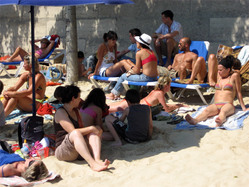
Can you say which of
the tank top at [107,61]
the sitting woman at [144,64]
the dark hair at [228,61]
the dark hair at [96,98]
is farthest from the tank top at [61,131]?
the tank top at [107,61]

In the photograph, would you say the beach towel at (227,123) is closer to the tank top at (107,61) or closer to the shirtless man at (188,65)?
the shirtless man at (188,65)

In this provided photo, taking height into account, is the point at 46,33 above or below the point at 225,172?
above

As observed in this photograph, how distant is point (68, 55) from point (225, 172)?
6028mm

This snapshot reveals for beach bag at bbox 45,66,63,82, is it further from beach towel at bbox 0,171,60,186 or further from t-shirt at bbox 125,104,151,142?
beach towel at bbox 0,171,60,186

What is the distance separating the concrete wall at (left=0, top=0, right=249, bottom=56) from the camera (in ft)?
30.7

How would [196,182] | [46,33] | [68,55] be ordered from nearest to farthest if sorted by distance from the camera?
1. [196,182]
2. [68,55]
3. [46,33]

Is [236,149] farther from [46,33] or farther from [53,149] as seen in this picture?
[46,33]

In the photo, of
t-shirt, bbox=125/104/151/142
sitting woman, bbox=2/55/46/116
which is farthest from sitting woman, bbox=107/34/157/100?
t-shirt, bbox=125/104/151/142

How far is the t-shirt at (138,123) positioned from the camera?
5.46 m

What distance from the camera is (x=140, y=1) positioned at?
408 inches

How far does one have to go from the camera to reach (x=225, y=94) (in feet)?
20.7

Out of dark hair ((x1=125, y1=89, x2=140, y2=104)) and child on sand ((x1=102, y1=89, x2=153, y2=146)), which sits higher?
dark hair ((x1=125, y1=89, x2=140, y2=104))

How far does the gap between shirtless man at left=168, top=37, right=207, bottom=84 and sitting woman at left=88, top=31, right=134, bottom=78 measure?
1.05 meters

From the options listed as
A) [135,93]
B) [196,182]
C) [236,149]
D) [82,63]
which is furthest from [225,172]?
[82,63]
